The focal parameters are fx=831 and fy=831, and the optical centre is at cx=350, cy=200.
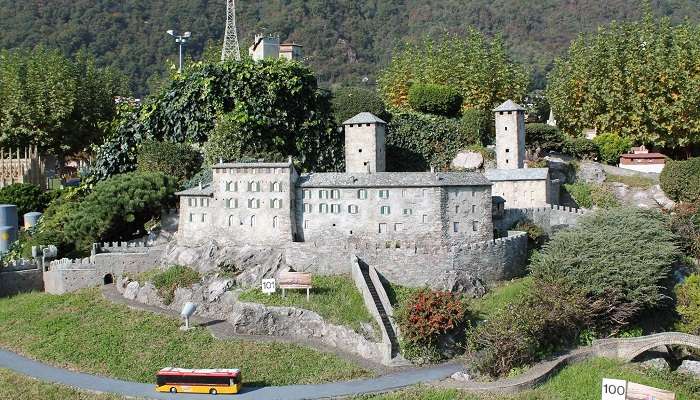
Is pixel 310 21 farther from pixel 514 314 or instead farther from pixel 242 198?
pixel 514 314

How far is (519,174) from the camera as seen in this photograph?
6556cm

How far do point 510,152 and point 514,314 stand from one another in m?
22.4

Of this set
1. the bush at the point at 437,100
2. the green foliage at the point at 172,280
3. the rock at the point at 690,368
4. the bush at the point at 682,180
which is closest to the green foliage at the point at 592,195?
the bush at the point at 682,180

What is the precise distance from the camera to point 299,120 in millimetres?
72375

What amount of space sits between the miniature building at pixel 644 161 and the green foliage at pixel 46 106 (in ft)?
168

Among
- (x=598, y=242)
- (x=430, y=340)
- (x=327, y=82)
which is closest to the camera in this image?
(x=430, y=340)

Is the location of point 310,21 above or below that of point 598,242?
above

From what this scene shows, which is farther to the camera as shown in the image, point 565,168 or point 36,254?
point 565,168

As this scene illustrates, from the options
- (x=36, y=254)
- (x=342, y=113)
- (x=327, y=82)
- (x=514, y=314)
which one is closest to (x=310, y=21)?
(x=327, y=82)

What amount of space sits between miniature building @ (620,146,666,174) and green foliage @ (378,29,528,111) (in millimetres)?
14154

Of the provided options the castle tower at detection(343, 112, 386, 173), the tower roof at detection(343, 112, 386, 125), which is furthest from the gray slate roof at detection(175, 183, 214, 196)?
the tower roof at detection(343, 112, 386, 125)

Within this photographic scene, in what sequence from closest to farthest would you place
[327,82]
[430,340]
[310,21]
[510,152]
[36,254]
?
[430,340] → [36,254] → [510,152] → [327,82] → [310,21]

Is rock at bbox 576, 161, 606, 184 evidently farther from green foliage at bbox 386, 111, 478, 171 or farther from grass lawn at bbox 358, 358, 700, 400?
grass lawn at bbox 358, 358, 700, 400

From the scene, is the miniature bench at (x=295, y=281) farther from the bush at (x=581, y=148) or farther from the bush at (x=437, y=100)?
the bush at (x=581, y=148)
